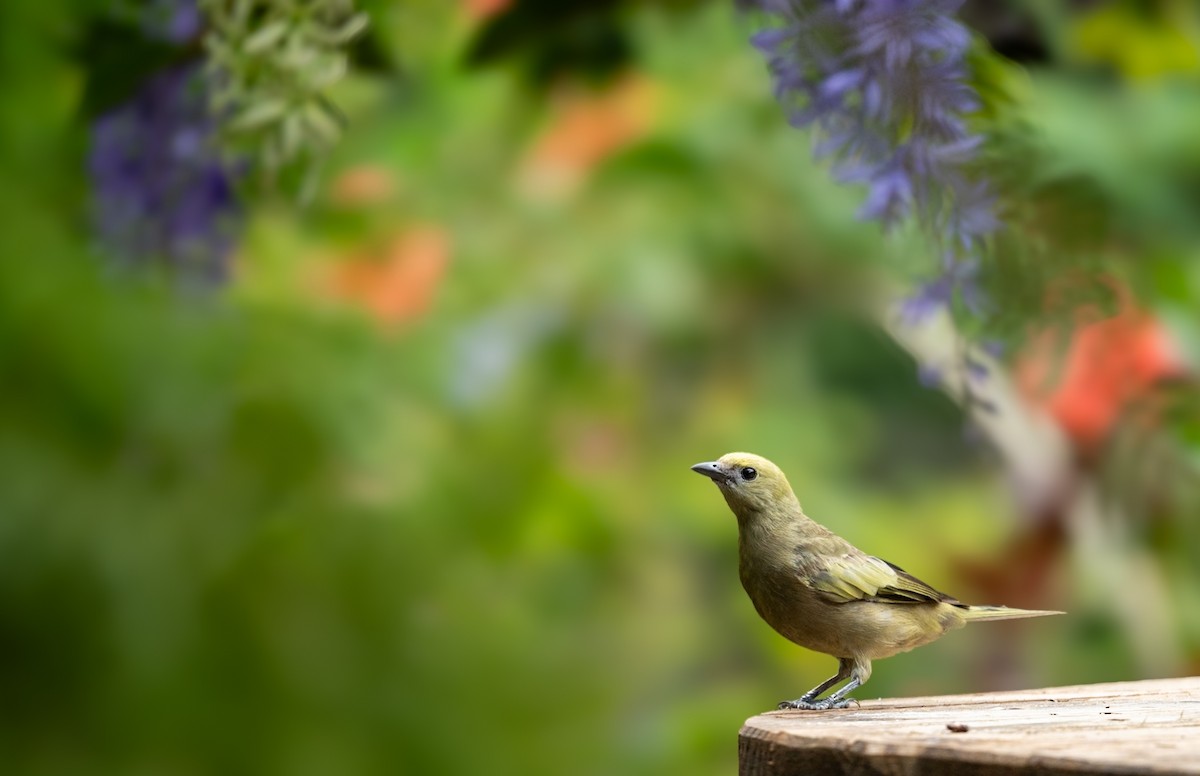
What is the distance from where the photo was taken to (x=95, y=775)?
1.84m

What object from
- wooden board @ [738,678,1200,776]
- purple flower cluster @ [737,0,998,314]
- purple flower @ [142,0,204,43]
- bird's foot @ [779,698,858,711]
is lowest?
wooden board @ [738,678,1200,776]

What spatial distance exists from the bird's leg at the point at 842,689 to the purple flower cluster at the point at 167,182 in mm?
880

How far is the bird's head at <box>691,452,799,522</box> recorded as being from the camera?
1113mm

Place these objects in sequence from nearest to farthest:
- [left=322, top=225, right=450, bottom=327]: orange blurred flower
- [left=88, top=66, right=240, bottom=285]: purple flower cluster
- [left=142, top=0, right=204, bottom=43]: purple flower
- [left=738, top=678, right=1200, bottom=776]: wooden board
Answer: [left=738, top=678, right=1200, bottom=776]: wooden board, [left=142, top=0, right=204, bottom=43]: purple flower, [left=88, top=66, right=240, bottom=285]: purple flower cluster, [left=322, top=225, right=450, bottom=327]: orange blurred flower


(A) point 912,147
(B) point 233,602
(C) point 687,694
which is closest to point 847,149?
(A) point 912,147

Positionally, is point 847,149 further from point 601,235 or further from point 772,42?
point 601,235

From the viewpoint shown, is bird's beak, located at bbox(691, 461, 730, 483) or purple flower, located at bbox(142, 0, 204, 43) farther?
purple flower, located at bbox(142, 0, 204, 43)

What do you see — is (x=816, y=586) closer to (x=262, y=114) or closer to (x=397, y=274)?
(x=262, y=114)

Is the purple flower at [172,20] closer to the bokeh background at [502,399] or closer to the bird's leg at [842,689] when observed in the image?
the bokeh background at [502,399]

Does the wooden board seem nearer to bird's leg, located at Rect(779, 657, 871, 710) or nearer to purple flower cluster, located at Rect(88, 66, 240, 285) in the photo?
bird's leg, located at Rect(779, 657, 871, 710)

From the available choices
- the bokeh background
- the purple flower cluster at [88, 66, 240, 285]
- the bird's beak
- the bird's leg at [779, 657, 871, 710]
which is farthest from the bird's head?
the purple flower cluster at [88, 66, 240, 285]

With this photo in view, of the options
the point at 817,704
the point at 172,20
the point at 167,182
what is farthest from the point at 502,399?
the point at 817,704

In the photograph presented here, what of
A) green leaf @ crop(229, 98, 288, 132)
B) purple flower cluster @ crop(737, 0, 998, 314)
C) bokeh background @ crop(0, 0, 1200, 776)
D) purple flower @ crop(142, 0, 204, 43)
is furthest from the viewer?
bokeh background @ crop(0, 0, 1200, 776)

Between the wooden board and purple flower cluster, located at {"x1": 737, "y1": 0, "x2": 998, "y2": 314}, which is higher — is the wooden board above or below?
below
